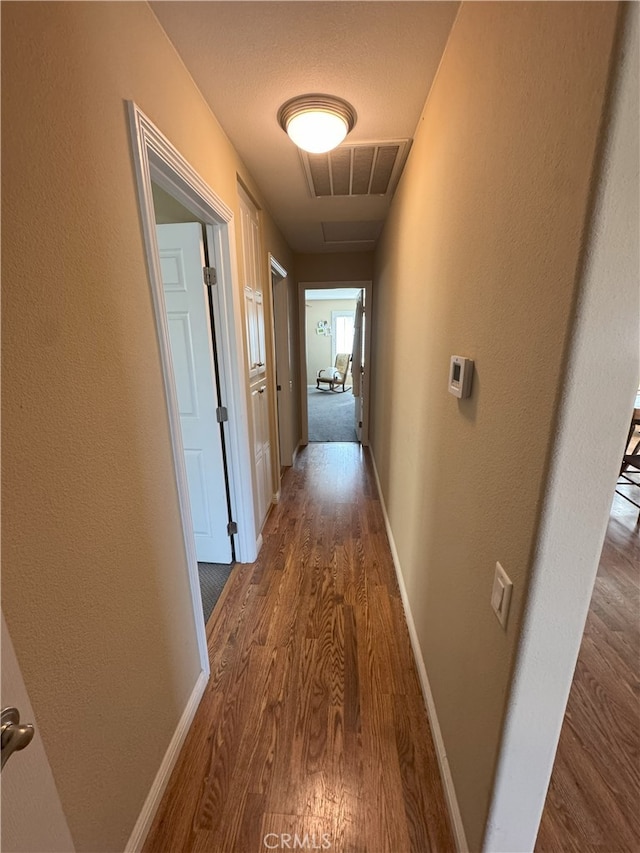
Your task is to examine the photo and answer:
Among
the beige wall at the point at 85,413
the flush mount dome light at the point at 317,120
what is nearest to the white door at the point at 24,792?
the beige wall at the point at 85,413

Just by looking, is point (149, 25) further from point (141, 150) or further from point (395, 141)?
point (395, 141)

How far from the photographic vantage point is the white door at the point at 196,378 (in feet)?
5.85

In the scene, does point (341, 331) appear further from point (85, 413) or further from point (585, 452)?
point (585, 452)

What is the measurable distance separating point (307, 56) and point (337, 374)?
23.8ft

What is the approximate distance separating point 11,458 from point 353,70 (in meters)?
1.69

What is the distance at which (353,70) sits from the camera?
4.22ft

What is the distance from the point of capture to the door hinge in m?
1.82

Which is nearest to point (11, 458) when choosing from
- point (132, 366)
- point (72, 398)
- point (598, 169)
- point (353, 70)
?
point (72, 398)

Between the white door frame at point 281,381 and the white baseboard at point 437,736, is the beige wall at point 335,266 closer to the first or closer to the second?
the white door frame at point 281,381

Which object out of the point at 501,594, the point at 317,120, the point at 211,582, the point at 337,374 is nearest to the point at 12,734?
the point at 501,594

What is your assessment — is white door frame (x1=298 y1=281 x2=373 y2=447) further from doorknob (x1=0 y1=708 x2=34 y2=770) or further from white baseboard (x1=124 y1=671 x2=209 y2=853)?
doorknob (x1=0 y1=708 x2=34 y2=770)

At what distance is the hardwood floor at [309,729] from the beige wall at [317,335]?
7360mm

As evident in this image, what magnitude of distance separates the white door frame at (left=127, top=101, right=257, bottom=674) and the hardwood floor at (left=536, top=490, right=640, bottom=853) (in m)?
1.39

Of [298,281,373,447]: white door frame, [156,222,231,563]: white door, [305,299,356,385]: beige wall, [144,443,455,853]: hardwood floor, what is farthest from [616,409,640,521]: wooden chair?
[305,299,356,385]: beige wall
